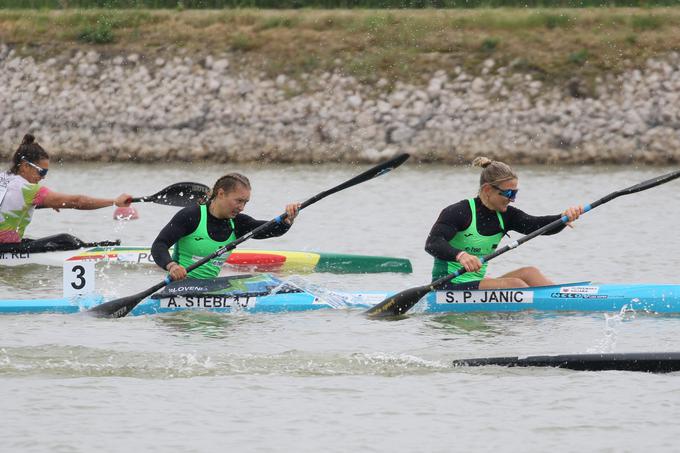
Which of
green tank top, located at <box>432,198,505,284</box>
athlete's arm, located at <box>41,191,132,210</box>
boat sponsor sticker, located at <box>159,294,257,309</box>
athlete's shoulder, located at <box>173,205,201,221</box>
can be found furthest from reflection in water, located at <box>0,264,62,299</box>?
green tank top, located at <box>432,198,505,284</box>

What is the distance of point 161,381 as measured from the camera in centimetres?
955

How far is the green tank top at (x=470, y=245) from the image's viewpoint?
11.8m

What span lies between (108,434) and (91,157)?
2095cm

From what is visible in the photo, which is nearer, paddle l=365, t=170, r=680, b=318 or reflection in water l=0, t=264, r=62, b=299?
paddle l=365, t=170, r=680, b=318

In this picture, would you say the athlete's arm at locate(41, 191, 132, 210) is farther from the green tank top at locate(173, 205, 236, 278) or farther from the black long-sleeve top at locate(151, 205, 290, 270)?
the black long-sleeve top at locate(151, 205, 290, 270)

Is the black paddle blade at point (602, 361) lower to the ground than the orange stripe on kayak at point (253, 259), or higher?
lower

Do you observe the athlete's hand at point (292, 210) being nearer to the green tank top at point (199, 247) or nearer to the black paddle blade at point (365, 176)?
the black paddle blade at point (365, 176)

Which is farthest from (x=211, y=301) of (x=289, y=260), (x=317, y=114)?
(x=317, y=114)

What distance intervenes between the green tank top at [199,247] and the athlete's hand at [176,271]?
44cm

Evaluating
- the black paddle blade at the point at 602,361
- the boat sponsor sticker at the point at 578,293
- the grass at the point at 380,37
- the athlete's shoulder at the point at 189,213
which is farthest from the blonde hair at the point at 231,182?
the grass at the point at 380,37

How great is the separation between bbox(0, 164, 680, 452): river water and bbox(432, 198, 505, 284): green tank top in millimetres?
475

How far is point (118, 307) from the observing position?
38.6 feet

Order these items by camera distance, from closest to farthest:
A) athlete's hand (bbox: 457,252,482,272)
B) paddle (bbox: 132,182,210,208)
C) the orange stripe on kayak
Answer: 1. athlete's hand (bbox: 457,252,482,272)
2. paddle (bbox: 132,182,210,208)
3. the orange stripe on kayak

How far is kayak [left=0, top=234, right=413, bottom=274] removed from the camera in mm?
14844
